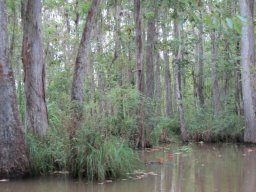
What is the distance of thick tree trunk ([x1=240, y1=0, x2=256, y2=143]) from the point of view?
15266mm

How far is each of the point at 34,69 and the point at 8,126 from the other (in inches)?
70.8

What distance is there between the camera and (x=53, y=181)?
7371mm

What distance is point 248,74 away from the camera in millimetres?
15391

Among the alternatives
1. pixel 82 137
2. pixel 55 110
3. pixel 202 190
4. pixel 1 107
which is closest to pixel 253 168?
pixel 202 190

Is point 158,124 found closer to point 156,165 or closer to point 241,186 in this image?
point 156,165

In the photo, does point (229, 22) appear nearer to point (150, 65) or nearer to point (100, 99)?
point (100, 99)

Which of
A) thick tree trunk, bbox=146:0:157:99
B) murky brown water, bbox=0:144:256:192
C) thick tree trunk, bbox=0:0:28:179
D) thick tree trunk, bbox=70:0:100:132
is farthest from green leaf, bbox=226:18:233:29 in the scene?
thick tree trunk, bbox=146:0:157:99

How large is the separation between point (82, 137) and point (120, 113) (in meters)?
4.47

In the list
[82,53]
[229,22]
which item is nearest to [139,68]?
[82,53]

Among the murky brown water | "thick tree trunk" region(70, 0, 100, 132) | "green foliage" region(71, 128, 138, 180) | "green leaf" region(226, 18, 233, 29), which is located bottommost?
the murky brown water

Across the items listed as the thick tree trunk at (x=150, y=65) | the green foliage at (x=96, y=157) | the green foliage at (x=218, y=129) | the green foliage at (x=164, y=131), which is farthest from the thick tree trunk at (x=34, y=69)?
the green foliage at (x=218, y=129)

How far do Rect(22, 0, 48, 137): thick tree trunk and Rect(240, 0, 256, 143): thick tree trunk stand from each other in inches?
337

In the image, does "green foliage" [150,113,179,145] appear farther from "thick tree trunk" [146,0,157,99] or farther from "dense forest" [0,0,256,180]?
"thick tree trunk" [146,0,157,99]

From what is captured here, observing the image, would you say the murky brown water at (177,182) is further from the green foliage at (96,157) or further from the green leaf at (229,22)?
the green leaf at (229,22)
